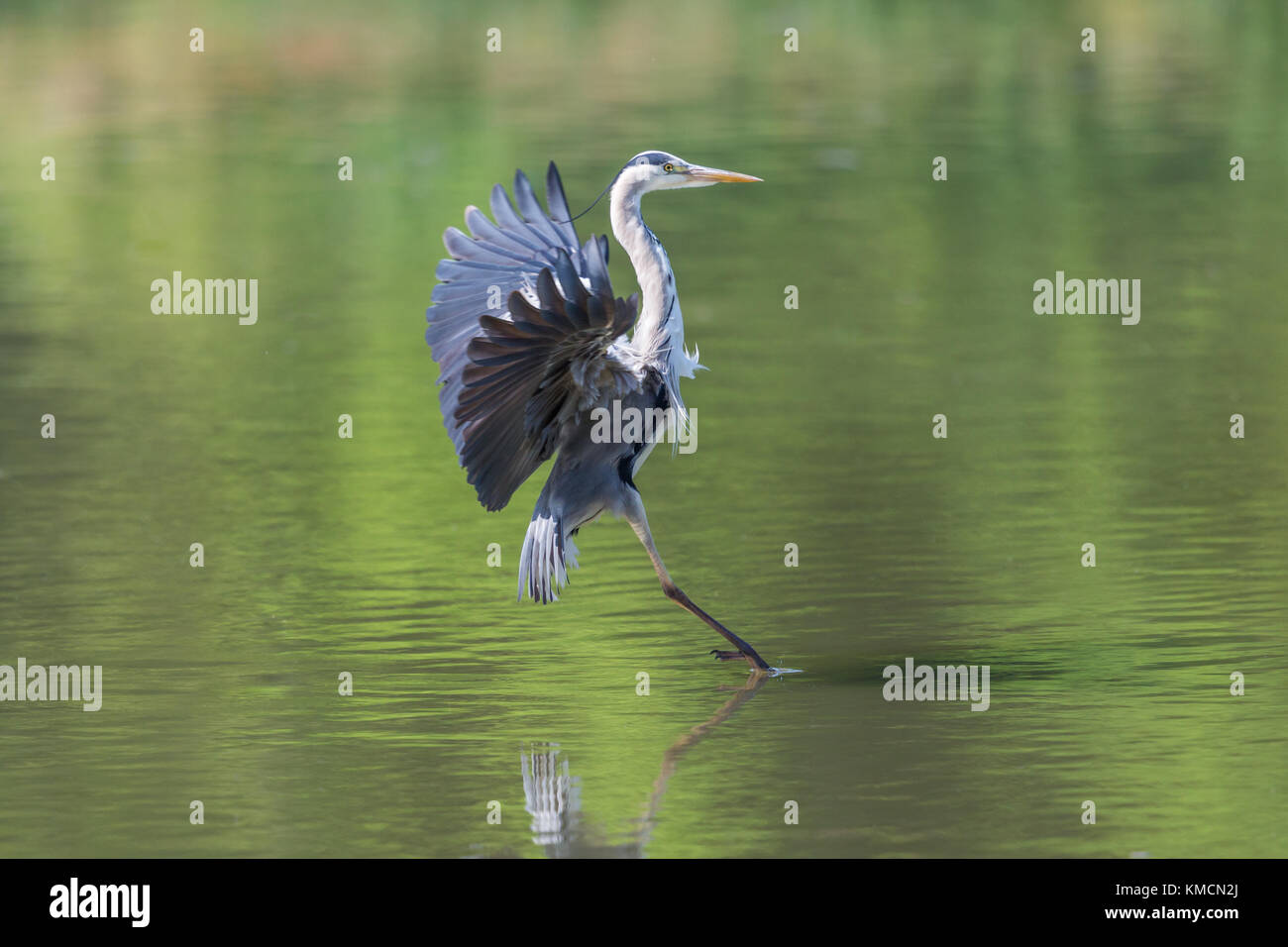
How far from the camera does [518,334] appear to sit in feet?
28.1

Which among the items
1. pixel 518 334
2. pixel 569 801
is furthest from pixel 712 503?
pixel 569 801

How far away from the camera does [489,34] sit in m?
33.3

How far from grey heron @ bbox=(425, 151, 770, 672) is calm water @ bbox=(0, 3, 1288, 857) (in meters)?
0.73

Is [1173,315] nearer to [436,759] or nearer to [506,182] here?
[506,182]

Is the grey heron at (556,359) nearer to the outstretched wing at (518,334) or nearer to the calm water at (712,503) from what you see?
the outstretched wing at (518,334)

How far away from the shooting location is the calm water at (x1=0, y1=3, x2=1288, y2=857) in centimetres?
803

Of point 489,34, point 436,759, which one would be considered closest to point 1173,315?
point 436,759

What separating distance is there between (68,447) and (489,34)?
20121 mm

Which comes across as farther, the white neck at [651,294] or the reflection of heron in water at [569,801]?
the white neck at [651,294]

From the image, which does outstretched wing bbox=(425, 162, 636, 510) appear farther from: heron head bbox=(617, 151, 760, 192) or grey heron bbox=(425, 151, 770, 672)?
heron head bbox=(617, 151, 760, 192)

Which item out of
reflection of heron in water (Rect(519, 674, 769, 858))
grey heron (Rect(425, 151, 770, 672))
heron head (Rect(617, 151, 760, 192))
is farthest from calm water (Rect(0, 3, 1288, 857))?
heron head (Rect(617, 151, 760, 192))

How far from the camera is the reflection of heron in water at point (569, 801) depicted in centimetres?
742

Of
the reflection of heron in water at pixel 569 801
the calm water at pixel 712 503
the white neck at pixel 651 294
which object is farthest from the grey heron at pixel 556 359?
the reflection of heron in water at pixel 569 801

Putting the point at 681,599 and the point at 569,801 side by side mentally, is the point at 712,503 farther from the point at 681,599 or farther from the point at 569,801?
the point at 569,801
